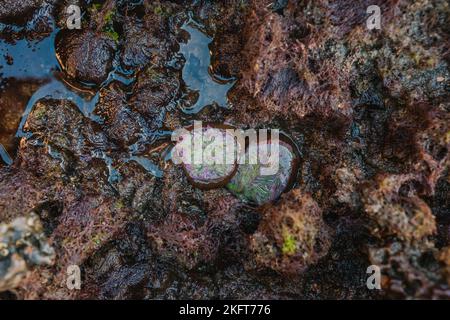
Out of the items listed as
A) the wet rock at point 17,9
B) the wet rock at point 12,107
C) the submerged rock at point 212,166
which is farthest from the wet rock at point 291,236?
the wet rock at point 17,9

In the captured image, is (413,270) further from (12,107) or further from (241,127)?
(12,107)

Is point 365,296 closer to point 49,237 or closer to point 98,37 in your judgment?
point 49,237

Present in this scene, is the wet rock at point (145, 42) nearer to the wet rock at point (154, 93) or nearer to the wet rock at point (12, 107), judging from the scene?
the wet rock at point (154, 93)

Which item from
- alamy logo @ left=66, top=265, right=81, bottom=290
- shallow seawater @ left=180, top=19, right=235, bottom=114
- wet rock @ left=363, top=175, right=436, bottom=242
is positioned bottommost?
alamy logo @ left=66, top=265, right=81, bottom=290

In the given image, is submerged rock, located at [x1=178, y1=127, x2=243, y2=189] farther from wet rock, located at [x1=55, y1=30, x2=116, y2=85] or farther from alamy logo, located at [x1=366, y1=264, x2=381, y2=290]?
alamy logo, located at [x1=366, y1=264, x2=381, y2=290]

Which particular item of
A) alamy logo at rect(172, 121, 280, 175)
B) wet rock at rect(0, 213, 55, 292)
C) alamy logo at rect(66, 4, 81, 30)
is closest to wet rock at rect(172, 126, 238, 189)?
alamy logo at rect(172, 121, 280, 175)

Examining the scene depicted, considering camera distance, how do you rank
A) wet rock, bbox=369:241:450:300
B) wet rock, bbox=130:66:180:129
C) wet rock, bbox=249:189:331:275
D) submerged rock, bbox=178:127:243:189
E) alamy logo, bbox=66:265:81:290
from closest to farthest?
wet rock, bbox=369:241:450:300
wet rock, bbox=249:189:331:275
alamy logo, bbox=66:265:81:290
submerged rock, bbox=178:127:243:189
wet rock, bbox=130:66:180:129

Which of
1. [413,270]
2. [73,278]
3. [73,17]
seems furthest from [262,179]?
[73,17]
